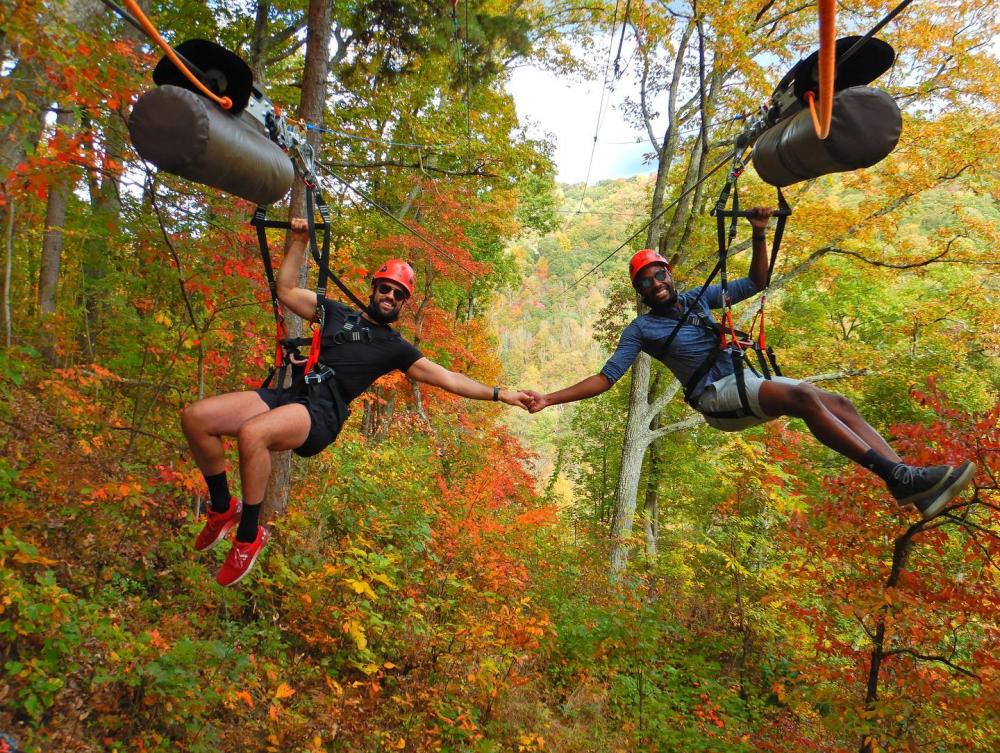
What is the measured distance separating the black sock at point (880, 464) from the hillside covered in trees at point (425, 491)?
154 cm

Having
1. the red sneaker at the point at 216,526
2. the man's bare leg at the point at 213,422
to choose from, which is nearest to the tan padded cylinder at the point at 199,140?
the man's bare leg at the point at 213,422

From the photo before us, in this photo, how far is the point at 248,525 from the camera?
3160 mm

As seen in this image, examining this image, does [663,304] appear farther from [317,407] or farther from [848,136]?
[317,407]

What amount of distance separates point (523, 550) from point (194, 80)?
772 centimetres

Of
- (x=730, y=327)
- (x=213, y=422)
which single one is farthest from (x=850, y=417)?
(x=213, y=422)

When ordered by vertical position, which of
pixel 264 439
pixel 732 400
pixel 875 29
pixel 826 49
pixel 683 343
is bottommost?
pixel 264 439

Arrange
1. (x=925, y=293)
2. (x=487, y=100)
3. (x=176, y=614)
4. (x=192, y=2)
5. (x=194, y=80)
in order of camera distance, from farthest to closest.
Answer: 1. (x=925, y=293)
2. (x=487, y=100)
3. (x=192, y=2)
4. (x=176, y=614)
5. (x=194, y=80)

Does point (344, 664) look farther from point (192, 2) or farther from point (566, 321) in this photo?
point (566, 321)

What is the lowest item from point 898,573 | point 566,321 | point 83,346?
point 898,573

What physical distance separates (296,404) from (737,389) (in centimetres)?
263

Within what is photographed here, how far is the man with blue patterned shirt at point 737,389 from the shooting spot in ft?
9.70

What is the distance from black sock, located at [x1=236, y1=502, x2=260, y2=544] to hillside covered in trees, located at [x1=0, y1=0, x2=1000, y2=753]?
1.35m

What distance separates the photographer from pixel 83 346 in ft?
23.1

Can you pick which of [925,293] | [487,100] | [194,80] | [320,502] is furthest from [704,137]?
[925,293]
